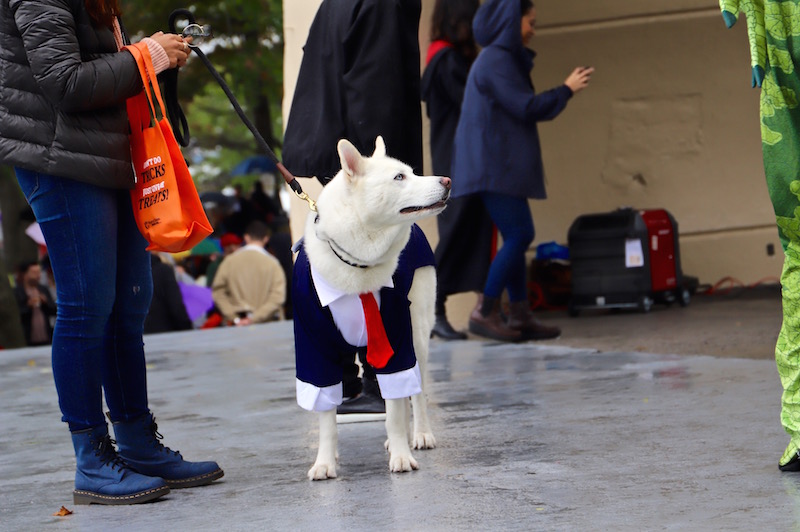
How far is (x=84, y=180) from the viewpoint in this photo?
408 cm

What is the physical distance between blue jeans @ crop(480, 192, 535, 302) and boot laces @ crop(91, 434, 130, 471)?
4523mm

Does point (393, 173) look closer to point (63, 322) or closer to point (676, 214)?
point (63, 322)

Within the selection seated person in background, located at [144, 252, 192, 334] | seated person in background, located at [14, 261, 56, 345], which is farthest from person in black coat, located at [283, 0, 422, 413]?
seated person in background, located at [14, 261, 56, 345]

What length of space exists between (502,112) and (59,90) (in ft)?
16.2

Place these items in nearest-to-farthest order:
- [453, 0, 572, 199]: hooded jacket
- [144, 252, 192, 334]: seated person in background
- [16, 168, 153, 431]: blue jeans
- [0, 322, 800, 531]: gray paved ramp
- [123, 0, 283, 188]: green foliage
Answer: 1. [0, 322, 800, 531]: gray paved ramp
2. [16, 168, 153, 431]: blue jeans
3. [453, 0, 572, 199]: hooded jacket
4. [144, 252, 192, 334]: seated person in background
5. [123, 0, 283, 188]: green foliage

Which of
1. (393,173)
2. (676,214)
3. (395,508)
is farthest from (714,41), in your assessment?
(395,508)

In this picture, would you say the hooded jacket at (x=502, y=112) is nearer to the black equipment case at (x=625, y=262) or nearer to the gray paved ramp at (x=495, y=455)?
the gray paved ramp at (x=495, y=455)

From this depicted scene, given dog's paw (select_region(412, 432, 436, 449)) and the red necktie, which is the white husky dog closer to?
the red necktie

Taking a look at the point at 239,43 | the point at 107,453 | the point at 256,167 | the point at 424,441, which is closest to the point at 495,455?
the point at 424,441

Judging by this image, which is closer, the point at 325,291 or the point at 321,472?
the point at 325,291

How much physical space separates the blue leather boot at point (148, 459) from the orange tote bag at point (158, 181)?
75 centimetres

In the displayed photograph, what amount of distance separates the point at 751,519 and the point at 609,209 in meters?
8.33

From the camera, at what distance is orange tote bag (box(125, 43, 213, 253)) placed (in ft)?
13.6

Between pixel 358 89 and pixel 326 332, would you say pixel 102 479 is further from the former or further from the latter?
Answer: pixel 358 89
